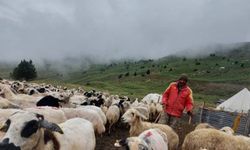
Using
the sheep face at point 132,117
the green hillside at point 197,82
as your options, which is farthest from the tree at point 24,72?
the sheep face at point 132,117

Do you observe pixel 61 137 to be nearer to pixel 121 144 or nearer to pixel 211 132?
pixel 121 144

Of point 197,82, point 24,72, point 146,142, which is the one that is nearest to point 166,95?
point 146,142

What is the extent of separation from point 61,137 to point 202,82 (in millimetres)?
71838

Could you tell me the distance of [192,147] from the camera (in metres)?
10.1

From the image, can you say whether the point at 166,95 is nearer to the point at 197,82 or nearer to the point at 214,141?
the point at 214,141

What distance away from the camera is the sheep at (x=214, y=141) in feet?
32.3

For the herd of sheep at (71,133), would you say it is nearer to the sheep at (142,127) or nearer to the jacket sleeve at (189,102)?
the sheep at (142,127)

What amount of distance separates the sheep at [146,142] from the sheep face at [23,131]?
1.58m

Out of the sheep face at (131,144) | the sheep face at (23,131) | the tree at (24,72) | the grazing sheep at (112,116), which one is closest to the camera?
the sheep face at (23,131)

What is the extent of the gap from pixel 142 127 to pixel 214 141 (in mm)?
2676

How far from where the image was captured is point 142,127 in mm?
11984

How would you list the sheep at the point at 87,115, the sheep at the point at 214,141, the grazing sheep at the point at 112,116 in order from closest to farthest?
the sheep at the point at 214,141
the sheep at the point at 87,115
the grazing sheep at the point at 112,116

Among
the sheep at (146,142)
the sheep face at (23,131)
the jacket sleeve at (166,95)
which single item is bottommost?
the sheep at (146,142)

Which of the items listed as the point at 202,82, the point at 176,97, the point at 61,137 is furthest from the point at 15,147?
the point at 202,82
